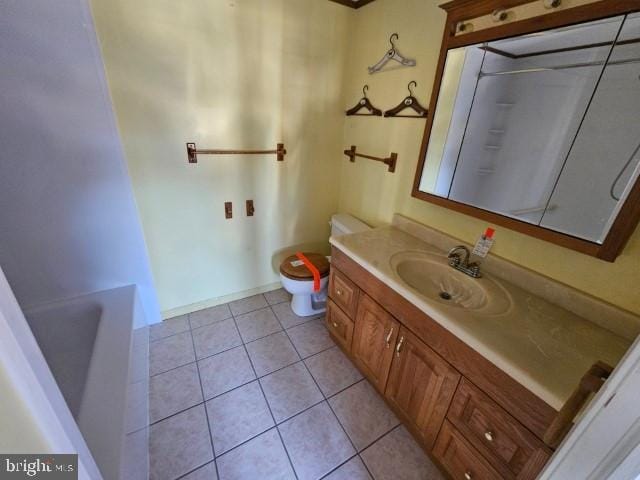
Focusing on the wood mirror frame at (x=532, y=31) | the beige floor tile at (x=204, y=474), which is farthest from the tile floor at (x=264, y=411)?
the wood mirror frame at (x=532, y=31)

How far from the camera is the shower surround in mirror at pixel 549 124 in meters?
0.87

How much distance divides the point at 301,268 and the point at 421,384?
1077mm

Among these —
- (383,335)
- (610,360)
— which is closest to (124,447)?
(383,335)

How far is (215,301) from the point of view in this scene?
2.18 metres

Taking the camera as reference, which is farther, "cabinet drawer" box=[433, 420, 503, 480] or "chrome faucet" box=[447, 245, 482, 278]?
"chrome faucet" box=[447, 245, 482, 278]

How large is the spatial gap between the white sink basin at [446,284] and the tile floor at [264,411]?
2.42 ft

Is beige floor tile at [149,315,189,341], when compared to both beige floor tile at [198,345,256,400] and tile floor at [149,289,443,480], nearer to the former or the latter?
tile floor at [149,289,443,480]

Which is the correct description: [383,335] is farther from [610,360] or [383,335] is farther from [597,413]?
[597,413]

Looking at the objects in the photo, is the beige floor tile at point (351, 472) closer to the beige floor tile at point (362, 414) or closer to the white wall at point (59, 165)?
the beige floor tile at point (362, 414)

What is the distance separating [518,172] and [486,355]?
2.56 feet

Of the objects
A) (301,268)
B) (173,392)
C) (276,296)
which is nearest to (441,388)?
(301,268)

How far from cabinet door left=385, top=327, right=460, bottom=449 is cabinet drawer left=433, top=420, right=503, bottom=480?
4 cm

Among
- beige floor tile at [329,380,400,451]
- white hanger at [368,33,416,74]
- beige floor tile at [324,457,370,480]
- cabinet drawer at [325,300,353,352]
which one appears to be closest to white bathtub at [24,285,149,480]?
beige floor tile at [324,457,370,480]

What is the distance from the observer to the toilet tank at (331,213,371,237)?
2.00m
